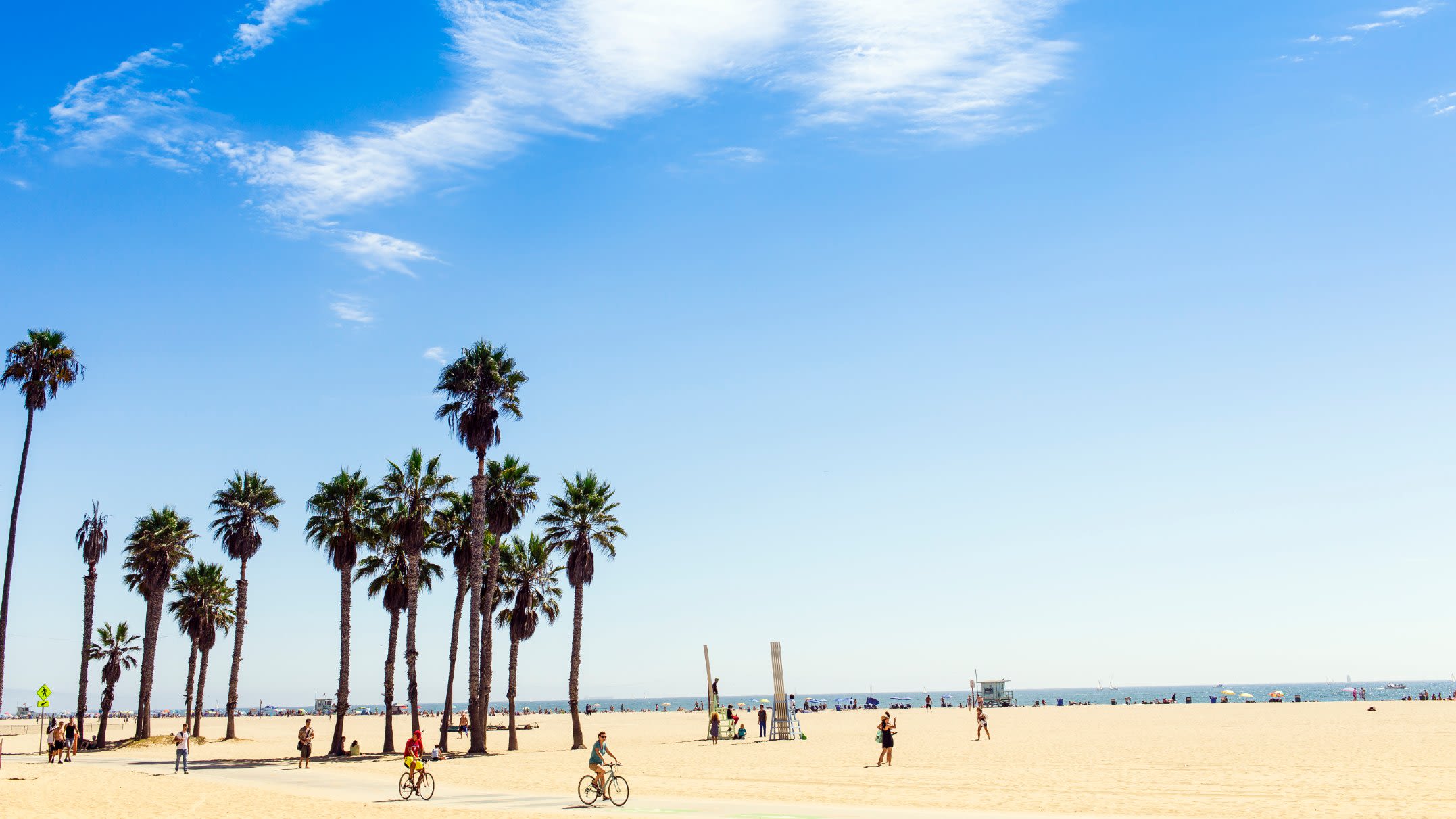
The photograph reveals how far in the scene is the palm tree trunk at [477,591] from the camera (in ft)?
144

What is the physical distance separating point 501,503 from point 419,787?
2092 centimetres

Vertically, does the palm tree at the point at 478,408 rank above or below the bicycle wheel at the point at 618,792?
above

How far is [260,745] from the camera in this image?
57.5 meters

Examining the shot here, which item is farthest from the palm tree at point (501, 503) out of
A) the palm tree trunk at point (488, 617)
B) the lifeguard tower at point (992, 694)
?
the lifeguard tower at point (992, 694)

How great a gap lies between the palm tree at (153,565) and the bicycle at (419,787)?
37347mm

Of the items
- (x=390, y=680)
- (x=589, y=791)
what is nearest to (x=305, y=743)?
(x=390, y=680)

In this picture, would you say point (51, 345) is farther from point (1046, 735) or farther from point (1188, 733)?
point (1188, 733)

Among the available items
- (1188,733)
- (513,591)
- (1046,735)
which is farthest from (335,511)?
(1188,733)

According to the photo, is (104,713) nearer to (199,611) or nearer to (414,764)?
(199,611)

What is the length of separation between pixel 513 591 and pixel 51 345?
23.6m

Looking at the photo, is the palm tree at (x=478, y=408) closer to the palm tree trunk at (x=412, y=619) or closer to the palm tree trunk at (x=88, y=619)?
the palm tree trunk at (x=412, y=619)

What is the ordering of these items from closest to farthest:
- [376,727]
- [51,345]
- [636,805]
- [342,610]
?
[636,805], [51,345], [342,610], [376,727]

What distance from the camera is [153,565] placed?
57.4 meters

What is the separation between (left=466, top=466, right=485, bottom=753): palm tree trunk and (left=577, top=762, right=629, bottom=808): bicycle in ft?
64.3
